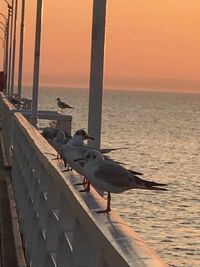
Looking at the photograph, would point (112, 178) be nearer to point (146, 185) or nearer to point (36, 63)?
point (146, 185)

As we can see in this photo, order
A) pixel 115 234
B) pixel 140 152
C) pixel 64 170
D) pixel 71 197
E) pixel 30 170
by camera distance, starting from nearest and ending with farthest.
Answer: pixel 115 234
pixel 71 197
pixel 64 170
pixel 30 170
pixel 140 152

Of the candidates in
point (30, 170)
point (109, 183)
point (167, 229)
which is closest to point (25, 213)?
point (30, 170)

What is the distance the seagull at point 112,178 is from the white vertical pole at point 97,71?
3.03 m

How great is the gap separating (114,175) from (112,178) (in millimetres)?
26

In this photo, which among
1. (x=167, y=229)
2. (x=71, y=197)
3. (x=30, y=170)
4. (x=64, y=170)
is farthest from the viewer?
(x=167, y=229)

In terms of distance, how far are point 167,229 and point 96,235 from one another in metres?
28.7

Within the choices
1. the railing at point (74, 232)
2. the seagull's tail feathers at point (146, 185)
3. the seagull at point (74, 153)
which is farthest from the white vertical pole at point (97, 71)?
the seagull's tail feathers at point (146, 185)

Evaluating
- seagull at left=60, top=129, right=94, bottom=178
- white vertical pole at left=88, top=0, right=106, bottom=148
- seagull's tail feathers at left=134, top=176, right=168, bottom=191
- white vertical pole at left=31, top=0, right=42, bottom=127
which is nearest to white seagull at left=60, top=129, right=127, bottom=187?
seagull at left=60, top=129, right=94, bottom=178

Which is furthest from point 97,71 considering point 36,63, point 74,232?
point 36,63

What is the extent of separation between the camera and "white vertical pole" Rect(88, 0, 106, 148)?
7938mm

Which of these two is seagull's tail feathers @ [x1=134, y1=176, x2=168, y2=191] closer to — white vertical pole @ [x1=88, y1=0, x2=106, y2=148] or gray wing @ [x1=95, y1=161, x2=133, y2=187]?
gray wing @ [x1=95, y1=161, x2=133, y2=187]

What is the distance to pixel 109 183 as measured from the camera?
15.3 ft

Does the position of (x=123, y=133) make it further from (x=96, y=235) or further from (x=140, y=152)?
(x=96, y=235)

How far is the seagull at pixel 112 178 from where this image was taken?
461 centimetres
